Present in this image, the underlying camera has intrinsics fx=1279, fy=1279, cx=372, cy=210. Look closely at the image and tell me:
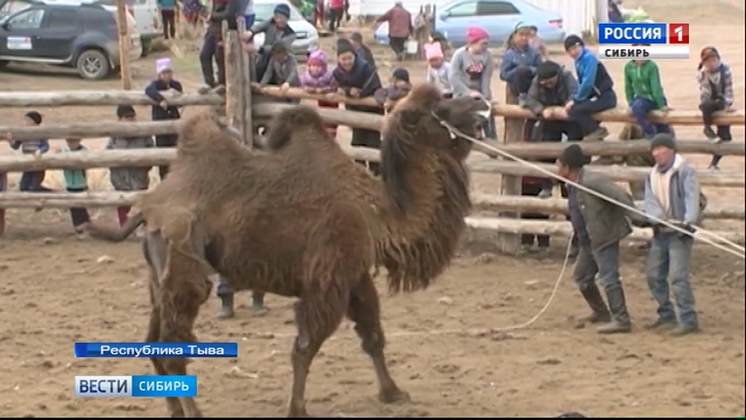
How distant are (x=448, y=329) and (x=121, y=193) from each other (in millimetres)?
5103

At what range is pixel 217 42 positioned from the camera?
1383 centimetres

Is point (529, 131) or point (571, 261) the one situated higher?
point (529, 131)

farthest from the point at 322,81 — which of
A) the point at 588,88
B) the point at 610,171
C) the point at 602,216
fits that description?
the point at 602,216

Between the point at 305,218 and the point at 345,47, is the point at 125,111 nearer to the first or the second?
the point at 345,47

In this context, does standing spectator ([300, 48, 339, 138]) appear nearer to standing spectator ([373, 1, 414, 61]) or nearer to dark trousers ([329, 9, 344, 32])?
standing spectator ([373, 1, 414, 61])

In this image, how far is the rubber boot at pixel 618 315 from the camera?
374 inches

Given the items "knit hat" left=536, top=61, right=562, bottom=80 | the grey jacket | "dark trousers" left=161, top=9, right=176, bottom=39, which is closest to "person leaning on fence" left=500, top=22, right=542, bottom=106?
"knit hat" left=536, top=61, right=562, bottom=80

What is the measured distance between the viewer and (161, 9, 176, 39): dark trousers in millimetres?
32969

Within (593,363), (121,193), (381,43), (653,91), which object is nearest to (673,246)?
(593,363)

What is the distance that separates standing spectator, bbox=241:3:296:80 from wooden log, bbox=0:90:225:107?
0.58m

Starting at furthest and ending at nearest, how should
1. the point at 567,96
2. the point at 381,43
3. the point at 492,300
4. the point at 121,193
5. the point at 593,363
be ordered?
the point at 381,43, the point at 121,193, the point at 567,96, the point at 492,300, the point at 593,363

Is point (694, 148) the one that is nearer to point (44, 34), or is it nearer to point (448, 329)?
point (448, 329)

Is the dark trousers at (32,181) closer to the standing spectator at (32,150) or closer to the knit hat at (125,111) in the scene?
the standing spectator at (32,150)

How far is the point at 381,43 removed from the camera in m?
34.2
